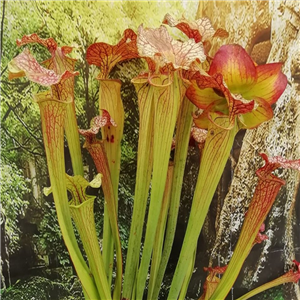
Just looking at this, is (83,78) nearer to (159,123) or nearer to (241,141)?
(159,123)

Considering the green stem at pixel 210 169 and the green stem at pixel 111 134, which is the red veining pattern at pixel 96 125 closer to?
the green stem at pixel 111 134

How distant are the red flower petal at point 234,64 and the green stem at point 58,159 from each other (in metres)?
0.29

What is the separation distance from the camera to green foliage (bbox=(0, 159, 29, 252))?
2.47 feet

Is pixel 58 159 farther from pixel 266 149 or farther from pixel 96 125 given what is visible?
pixel 266 149

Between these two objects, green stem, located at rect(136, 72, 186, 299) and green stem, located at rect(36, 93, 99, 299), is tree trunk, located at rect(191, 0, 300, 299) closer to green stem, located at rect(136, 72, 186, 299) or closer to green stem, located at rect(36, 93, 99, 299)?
green stem, located at rect(136, 72, 186, 299)

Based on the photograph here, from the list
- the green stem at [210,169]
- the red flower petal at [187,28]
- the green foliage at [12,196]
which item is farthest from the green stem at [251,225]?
the green foliage at [12,196]

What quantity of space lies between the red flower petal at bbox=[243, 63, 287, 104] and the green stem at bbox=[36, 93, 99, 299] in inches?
14.4

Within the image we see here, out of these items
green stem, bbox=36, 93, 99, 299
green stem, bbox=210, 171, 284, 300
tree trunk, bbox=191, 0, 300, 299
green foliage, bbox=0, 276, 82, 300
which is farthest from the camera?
tree trunk, bbox=191, 0, 300, 299

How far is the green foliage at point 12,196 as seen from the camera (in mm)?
752

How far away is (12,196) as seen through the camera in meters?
0.76

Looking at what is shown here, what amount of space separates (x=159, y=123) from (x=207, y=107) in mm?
101

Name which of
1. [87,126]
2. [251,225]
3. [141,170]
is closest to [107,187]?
[141,170]

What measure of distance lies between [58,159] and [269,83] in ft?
1.38

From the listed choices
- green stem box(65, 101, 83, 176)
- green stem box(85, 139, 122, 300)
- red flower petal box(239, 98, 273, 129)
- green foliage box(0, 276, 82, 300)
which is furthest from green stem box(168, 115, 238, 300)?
green foliage box(0, 276, 82, 300)
